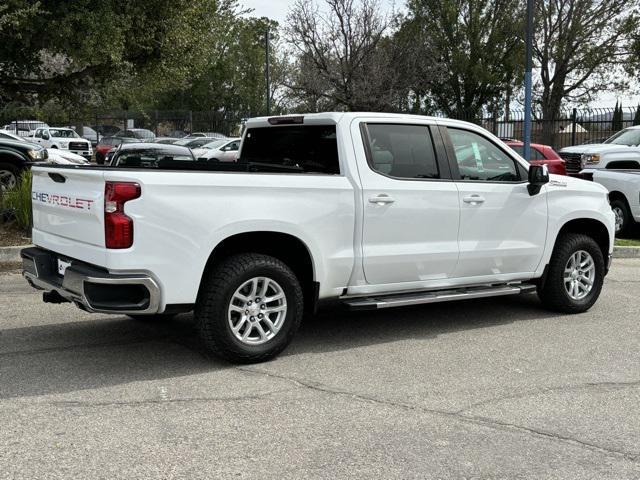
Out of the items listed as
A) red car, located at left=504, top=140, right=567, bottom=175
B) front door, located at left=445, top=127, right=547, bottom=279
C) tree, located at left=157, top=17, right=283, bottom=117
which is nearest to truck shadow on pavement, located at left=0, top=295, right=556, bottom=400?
front door, located at left=445, top=127, right=547, bottom=279

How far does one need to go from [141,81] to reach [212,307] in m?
9.38

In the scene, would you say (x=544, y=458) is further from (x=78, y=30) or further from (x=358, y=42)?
(x=358, y=42)

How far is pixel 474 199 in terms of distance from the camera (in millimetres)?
6445

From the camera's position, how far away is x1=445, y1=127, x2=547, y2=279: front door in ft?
21.2

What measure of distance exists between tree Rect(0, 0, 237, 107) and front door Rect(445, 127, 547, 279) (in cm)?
599

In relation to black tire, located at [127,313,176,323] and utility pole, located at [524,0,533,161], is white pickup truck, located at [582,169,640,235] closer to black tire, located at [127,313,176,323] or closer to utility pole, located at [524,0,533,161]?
utility pole, located at [524,0,533,161]

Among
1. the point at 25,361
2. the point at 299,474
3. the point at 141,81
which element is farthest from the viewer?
the point at 141,81

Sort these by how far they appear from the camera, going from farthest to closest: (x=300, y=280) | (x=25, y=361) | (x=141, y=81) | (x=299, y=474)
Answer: (x=141, y=81), (x=300, y=280), (x=25, y=361), (x=299, y=474)

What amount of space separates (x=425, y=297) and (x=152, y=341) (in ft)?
7.54

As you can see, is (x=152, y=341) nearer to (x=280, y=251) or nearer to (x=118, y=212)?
(x=280, y=251)

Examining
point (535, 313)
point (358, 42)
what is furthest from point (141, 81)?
point (358, 42)

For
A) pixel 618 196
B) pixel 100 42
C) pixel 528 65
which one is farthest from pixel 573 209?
pixel 528 65

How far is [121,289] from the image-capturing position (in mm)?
4918

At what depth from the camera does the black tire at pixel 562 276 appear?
7180 millimetres
